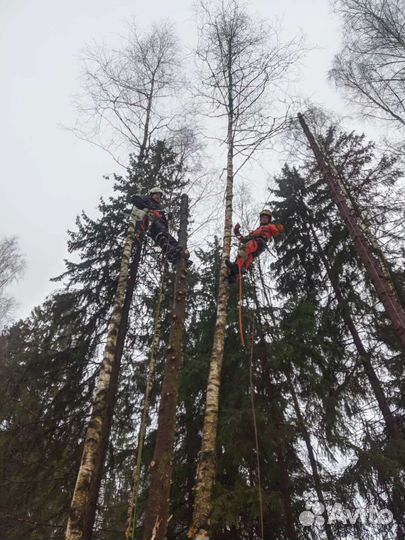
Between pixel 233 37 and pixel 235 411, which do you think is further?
pixel 233 37

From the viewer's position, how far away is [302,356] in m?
7.96

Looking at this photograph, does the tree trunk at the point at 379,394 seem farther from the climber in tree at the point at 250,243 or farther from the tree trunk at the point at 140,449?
the tree trunk at the point at 140,449

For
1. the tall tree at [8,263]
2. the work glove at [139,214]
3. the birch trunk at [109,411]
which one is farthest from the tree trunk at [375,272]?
the tall tree at [8,263]

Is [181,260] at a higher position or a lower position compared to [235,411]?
higher

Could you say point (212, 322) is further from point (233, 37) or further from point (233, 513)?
point (233, 37)

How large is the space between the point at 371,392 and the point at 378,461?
276 cm

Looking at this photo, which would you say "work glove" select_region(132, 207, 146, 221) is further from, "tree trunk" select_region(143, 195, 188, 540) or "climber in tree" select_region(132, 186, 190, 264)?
"tree trunk" select_region(143, 195, 188, 540)

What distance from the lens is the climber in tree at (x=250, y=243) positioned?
7.95 m

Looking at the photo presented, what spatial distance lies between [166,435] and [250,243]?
4.92 meters

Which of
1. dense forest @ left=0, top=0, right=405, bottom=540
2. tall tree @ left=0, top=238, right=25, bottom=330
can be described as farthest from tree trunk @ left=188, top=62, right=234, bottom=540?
tall tree @ left=0, top=238, right=25, bottom=330

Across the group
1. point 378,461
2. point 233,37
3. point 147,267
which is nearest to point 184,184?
point 147,267

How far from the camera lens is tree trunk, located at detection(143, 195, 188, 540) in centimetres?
422

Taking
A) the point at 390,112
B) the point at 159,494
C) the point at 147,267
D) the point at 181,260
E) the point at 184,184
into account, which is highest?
the point at 390,112

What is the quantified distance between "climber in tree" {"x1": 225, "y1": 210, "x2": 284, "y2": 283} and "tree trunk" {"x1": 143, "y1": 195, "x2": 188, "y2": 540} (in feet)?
5.07
